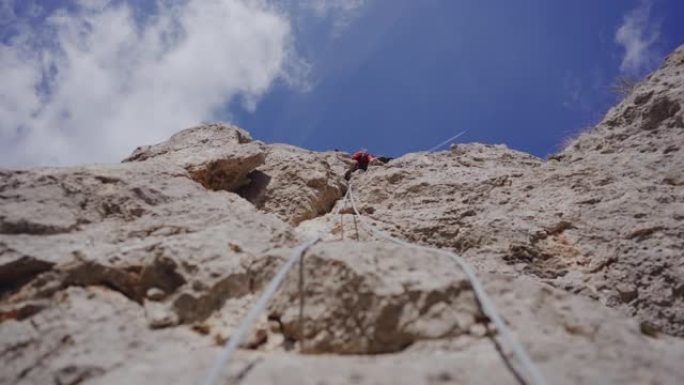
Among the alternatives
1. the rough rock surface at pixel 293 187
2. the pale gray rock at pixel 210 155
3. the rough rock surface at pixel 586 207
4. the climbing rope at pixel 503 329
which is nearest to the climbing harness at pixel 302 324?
the climbing rope at pixel 503 329

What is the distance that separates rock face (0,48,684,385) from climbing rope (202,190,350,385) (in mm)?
Result: 88

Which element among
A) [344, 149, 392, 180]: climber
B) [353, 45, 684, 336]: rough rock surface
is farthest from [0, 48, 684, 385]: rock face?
[344, 149, 392, 180]: climber

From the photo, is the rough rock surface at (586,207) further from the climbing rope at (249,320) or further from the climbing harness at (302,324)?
the climbing rope at (249,320)

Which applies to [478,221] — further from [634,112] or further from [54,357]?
[54,357]

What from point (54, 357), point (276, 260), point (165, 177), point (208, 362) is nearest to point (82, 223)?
point (165, 177)

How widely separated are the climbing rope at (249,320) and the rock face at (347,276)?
0.29ft

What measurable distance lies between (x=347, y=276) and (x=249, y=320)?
2.51 feet

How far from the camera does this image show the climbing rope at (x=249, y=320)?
91.4 inches

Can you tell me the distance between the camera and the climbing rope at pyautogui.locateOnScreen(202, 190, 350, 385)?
2.32 m

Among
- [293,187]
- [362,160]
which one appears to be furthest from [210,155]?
[362,160]

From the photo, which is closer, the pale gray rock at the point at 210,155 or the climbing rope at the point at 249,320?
the climbing rope at the point at 249,320

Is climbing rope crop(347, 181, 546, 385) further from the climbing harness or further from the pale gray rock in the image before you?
the pale gray rock

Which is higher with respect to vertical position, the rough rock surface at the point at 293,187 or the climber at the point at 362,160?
the climber at the point at 362,160

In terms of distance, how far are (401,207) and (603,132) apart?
323 cm
